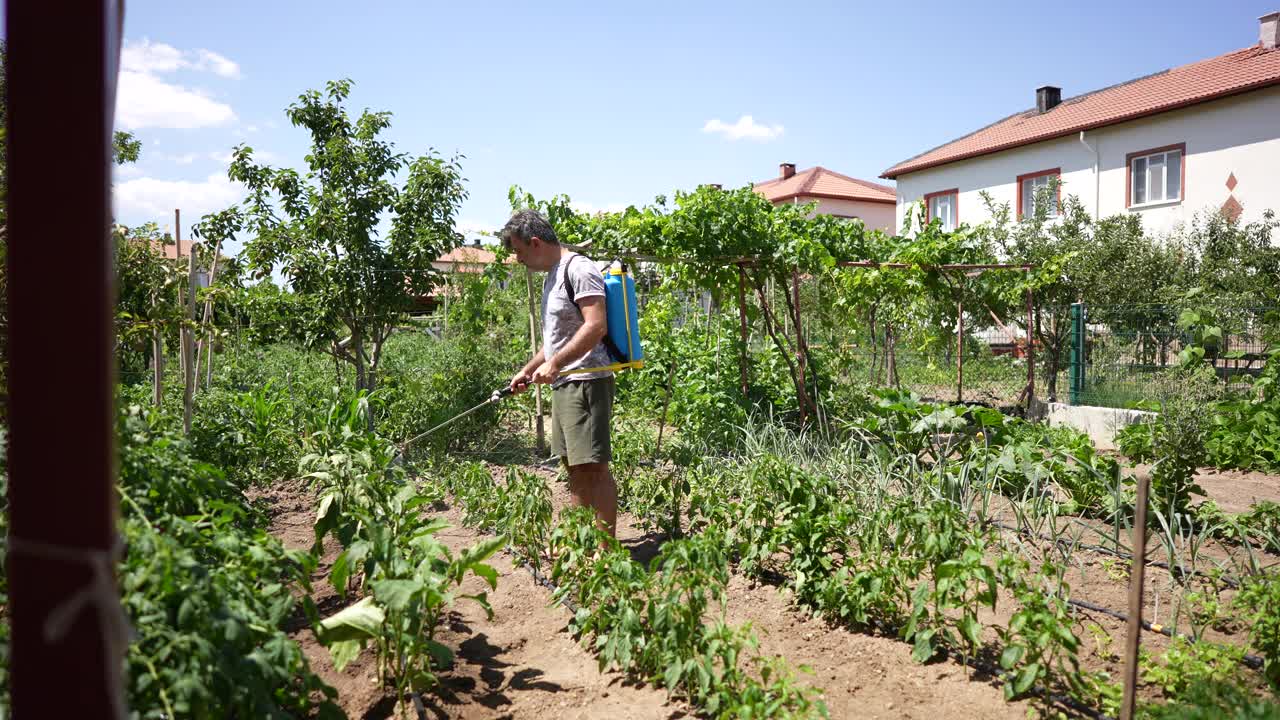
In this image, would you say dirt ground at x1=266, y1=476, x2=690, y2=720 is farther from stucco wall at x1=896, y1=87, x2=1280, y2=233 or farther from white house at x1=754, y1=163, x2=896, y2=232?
white house at x1=754, y1=163, x2=896, y2=232

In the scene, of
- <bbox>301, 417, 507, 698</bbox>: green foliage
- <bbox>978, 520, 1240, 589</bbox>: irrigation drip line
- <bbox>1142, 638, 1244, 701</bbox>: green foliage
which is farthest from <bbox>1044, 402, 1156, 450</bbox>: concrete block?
<bbox>301, 417, 507, 698</bbox>: green foliage

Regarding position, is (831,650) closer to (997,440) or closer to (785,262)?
(997,440)

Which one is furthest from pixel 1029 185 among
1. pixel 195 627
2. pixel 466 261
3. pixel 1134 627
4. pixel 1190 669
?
pixel 195 627

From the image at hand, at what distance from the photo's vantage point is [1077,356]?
9992mm

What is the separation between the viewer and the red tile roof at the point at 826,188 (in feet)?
107

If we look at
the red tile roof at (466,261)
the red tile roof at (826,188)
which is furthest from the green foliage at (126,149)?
the red tile roof at (826,188)

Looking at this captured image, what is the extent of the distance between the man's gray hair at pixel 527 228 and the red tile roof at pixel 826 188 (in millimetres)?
28383

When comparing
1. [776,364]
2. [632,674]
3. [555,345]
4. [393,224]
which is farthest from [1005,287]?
[632,674]

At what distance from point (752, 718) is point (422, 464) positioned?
180 inches

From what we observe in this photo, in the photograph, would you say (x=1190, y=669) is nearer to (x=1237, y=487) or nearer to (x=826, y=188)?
(x=1237, y=487)

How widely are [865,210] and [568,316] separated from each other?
103 ft

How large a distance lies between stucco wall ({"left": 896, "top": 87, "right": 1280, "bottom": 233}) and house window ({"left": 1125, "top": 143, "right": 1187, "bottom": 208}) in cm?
14

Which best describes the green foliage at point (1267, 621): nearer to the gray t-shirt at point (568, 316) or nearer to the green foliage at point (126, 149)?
the gray t-shirt at point (568, 316)

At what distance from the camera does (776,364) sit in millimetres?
7672
